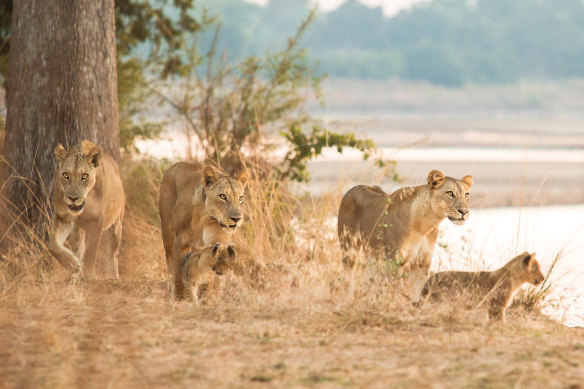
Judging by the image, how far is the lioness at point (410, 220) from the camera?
6.69 meters

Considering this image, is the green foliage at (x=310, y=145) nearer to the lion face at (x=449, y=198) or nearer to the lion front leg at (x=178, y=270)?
the lion face at (x=449, y=198)

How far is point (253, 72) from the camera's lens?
13.0 meters

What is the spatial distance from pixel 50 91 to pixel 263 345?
5.06m

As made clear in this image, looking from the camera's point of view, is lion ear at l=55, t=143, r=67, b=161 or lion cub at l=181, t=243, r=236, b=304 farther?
lion ear at l=55, t=143, r=67, b=161

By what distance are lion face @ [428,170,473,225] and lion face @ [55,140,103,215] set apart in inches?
116

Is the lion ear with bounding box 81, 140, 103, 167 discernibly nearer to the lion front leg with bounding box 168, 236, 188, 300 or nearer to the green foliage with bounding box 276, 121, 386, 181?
the lion front leg with bounding box 168, 236, 188, 300

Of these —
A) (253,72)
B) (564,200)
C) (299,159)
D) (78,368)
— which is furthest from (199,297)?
(564,200)

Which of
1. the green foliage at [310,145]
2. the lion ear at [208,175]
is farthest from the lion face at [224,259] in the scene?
the green foliage at [310,145]

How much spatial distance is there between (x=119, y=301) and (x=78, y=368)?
183 centimetres

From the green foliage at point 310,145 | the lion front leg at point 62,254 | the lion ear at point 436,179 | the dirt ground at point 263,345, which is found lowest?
the dirt ground at point 263,345

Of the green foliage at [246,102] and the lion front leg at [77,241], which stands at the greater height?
the green foliage at [246,102]

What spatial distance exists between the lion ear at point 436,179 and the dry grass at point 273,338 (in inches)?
A: 31.5

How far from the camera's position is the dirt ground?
469 centimetres

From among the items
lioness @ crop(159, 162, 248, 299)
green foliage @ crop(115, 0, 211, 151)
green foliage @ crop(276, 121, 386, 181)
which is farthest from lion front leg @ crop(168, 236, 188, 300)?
green foliage @ crop(115, 0, 211, 151)
